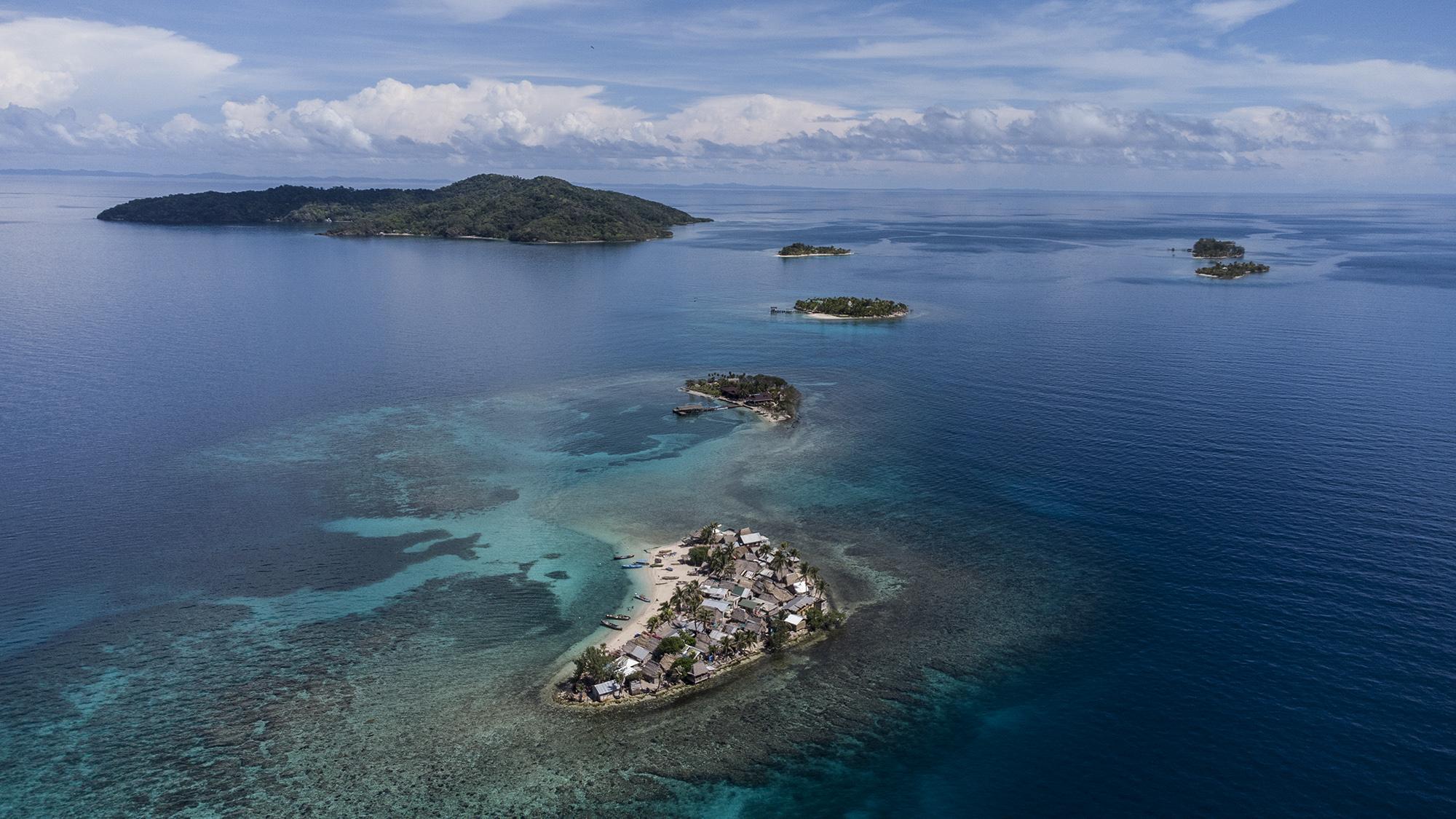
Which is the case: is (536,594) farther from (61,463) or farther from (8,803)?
(61,463)

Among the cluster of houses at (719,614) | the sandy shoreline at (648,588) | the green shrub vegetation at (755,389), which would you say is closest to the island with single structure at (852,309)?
the green shrub vegetation at (755,389)

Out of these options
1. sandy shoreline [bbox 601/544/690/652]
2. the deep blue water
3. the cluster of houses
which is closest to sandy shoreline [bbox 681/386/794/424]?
the deep blue water

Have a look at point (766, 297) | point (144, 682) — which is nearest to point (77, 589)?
point (144, 682)

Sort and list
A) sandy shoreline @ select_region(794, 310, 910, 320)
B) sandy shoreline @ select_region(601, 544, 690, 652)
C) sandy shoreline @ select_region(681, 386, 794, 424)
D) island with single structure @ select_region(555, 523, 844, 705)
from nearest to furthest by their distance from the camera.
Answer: island with single structure @ select_region(555, 523, 844, 705) → sandy shoreline @ select_region(601, 544, 690, 652) → sandy shoreline @ select_region(681, 386, 794, 424) → sandy shoreline @ select_region(794, 310, 910, 320)

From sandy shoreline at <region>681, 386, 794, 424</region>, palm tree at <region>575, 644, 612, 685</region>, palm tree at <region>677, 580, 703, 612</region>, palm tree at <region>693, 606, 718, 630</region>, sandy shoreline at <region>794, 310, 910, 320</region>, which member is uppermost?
sandy shoreline at <region>794, 310, 910, 320</region>

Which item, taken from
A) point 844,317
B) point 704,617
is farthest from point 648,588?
point 844,317

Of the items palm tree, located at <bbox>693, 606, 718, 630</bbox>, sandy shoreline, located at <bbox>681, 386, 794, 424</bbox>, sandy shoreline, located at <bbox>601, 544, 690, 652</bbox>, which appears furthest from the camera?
sandy shoreline, located at <bbox>681, 386, 794, 424</bbox>

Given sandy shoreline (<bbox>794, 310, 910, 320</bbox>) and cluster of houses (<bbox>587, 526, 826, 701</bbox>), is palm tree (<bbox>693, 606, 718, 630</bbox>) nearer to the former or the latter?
cluster of houses (<bbox>587, 526, 826, 701</bbox>)

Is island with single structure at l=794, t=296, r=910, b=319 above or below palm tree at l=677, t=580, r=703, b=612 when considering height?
above
